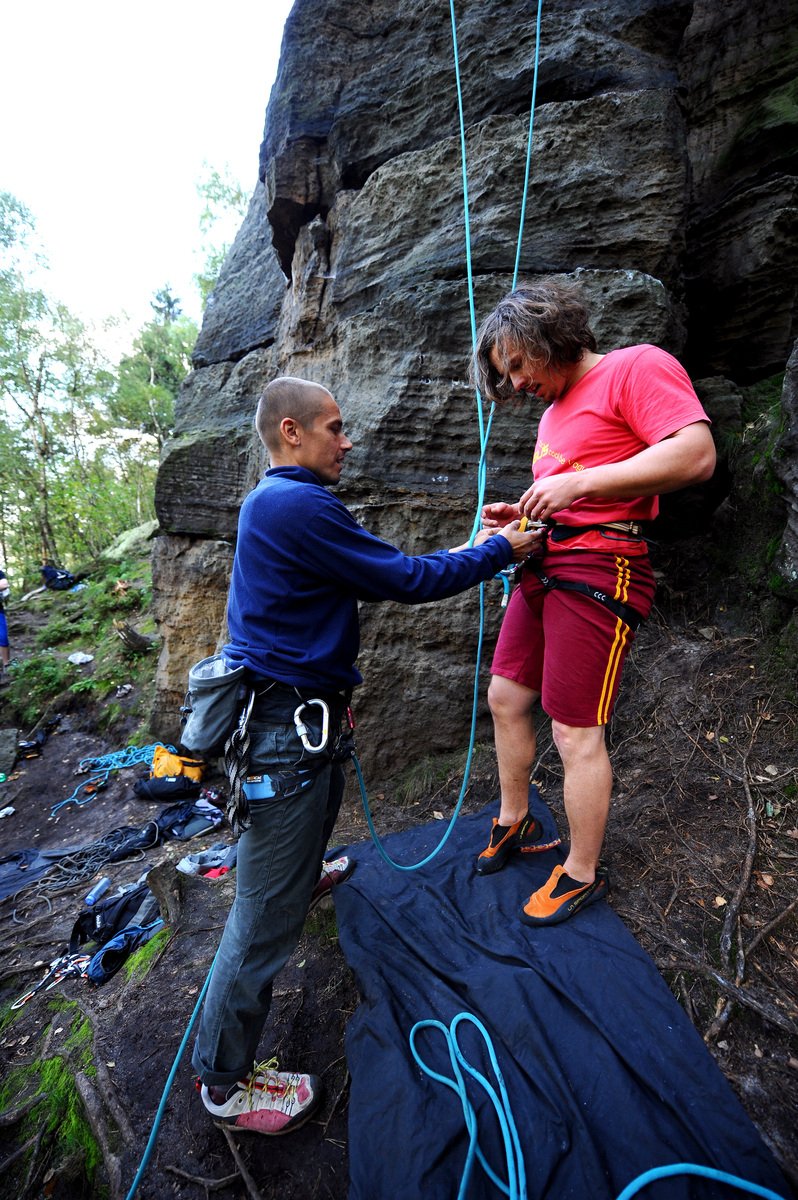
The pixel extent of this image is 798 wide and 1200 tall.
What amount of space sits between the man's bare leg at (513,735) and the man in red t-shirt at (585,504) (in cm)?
33

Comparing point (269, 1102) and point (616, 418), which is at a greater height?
point (616, 418)

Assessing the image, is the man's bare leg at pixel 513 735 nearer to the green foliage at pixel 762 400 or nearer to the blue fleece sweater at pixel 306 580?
the blue fleece sweater at pixel 306 580

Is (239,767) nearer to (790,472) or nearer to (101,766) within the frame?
(790,472)

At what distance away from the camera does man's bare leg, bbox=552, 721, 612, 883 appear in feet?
6.21

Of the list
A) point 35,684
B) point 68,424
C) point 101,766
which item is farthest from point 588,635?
point 68,424

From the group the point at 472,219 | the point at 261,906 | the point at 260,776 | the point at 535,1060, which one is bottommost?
the point at 535,1060

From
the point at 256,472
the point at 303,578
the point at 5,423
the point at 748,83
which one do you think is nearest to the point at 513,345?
the point at 303,578

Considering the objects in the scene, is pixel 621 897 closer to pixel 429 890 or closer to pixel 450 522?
pixel 429 890

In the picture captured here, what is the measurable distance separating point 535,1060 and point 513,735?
1103mm

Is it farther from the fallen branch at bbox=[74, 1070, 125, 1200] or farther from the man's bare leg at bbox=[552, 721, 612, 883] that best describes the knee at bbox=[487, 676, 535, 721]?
the fallen branch at bbox=[74, 1070, 125, 1200]

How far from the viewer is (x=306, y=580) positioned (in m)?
1.65

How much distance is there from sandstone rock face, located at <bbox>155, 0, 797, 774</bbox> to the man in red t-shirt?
4.88ft

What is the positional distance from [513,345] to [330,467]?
2.79 ft

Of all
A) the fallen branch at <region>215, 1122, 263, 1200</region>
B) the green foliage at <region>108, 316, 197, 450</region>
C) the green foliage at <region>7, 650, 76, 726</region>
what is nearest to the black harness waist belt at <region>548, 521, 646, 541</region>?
the fallen branch at <region>215, 1122, 263, 1200</region>
